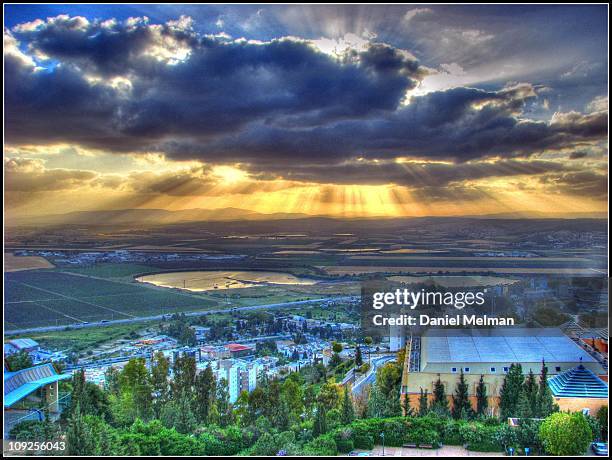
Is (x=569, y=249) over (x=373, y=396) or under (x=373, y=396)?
over

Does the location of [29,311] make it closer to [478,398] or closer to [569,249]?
[478,398]

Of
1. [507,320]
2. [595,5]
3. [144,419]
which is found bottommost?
[144,419]

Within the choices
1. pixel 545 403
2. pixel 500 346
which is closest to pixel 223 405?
pixel 500 346

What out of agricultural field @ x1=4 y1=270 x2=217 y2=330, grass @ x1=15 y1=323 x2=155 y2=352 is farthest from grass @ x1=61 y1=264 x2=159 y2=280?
grass @ x1=15 y1=323 x2=155 y2=352

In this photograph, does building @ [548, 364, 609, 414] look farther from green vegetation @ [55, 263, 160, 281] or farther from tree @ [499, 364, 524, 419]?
green vegetation @ [55, 263, 160, 281]

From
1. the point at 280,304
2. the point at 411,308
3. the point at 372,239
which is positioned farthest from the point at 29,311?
the point at 411,308

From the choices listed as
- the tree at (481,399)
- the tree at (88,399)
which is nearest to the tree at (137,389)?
the tree at (88,399)

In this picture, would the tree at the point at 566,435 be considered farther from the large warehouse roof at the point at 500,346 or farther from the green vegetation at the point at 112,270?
the green vegetation at the point at 112,270
